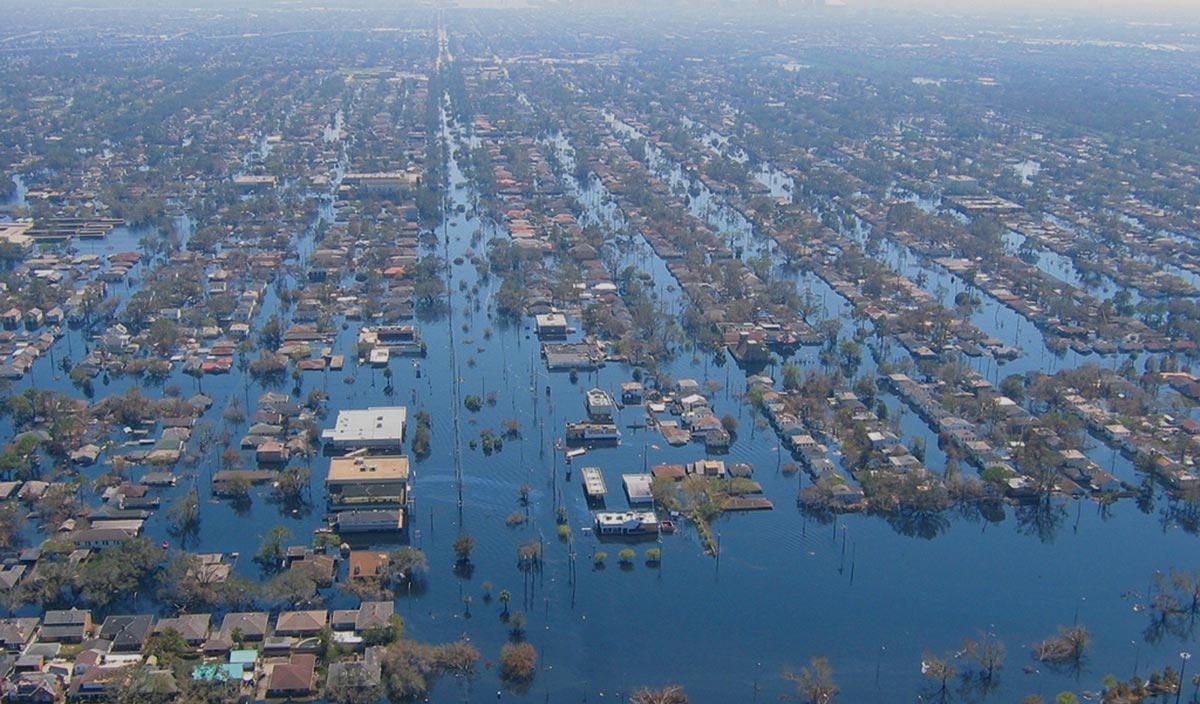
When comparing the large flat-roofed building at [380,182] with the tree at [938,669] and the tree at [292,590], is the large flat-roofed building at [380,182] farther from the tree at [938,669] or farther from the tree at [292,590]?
the tree at [938,669]

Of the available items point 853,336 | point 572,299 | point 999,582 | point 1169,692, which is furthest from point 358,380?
point 1169,692

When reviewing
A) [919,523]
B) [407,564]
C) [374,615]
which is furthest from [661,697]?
[919,523]

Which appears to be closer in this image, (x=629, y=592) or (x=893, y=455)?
(x=629, y=592)

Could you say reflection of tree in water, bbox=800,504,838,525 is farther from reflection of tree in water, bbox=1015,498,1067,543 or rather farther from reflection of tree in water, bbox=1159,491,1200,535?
reflection of tree in water, bbox=1159,491,1200,535

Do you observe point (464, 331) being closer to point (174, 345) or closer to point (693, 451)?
point (174, 345)

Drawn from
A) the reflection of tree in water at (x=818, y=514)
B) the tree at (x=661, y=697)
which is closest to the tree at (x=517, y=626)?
the tree at (x=661, y=697)

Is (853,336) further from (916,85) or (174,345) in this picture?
(916,85)

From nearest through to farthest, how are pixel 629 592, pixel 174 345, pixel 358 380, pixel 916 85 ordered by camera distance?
pixel 629 592, pixel 358 380, pixel 174 345, pixel 916 85

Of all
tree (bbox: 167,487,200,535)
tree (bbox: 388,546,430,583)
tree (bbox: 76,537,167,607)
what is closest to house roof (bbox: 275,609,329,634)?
tree (bbox: 388,546,430,583)

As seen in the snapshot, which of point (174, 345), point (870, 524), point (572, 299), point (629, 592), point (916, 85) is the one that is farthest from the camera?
point (916, 85)
